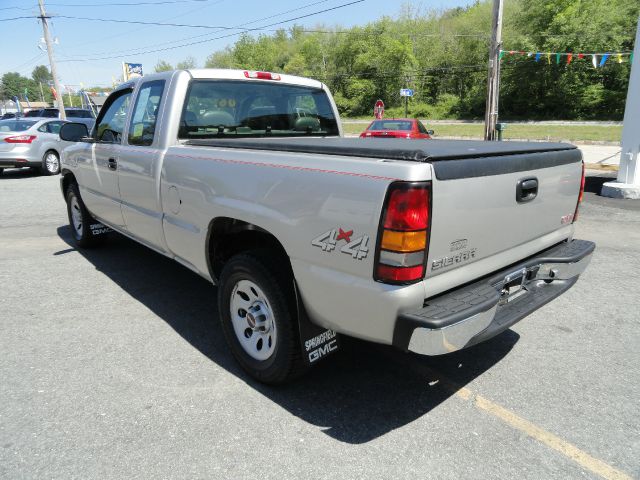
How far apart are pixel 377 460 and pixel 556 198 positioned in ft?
6.44

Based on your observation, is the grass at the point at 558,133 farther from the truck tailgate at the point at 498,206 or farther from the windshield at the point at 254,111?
the truck tailgate at the point at 498,206

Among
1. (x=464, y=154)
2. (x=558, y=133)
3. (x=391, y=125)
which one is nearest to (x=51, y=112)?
(x=391, y=125)

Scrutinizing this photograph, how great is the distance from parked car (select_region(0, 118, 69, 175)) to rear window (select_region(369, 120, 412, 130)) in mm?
9511

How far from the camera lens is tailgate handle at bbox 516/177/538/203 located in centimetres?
260

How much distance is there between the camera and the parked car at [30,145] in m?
13.0

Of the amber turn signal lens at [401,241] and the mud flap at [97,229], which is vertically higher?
the amber turn signal lens at [401,241]

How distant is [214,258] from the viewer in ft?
11.0

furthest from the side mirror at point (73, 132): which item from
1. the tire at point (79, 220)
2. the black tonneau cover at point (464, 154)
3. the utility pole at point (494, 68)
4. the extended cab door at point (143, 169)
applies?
the utility pole at point (494, 68)

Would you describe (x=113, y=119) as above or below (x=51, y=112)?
below

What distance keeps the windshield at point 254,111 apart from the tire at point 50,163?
1191 centimetres

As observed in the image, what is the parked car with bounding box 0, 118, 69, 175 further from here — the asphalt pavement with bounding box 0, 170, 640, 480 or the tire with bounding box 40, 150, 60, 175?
the asphalt pavement with bounding box 0, 170, 640, 480

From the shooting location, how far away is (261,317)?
290 cm

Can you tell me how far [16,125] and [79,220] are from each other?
9.89 metres

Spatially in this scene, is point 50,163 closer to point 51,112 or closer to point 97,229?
point 97,229
